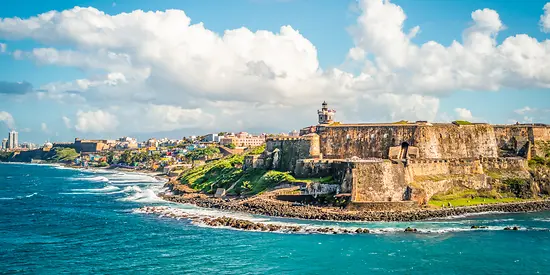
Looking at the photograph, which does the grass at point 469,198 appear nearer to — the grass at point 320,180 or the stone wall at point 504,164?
the stone wall at point 504,164

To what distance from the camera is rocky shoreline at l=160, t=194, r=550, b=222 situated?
59.6 meters

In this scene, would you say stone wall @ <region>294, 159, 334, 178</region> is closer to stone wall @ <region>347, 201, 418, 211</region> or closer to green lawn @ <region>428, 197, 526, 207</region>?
stone wall @ <region>347, 201, 418, 211</region>

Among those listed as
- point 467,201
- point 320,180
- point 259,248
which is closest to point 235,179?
point 320,180

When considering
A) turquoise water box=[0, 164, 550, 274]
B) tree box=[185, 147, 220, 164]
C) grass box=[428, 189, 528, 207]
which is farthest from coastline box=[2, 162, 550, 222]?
tree box=[185, 147, 220, 164]

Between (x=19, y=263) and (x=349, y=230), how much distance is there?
31.7 meters

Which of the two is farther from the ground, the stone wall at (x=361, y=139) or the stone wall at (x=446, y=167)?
the stone wall at (x=361, y=139)

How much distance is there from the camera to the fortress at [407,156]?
64.8 m

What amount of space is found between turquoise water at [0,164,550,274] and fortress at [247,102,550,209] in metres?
8.39

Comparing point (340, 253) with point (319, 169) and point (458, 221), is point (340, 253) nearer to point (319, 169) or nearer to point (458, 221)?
point (458, 221)

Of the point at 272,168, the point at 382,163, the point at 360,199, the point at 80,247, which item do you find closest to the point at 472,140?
the point at 382,163

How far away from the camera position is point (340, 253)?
150 ft

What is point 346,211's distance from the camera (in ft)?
202

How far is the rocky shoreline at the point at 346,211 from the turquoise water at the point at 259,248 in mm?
2348

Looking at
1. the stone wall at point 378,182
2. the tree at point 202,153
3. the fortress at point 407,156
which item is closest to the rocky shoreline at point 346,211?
the fortress at point 407,156
